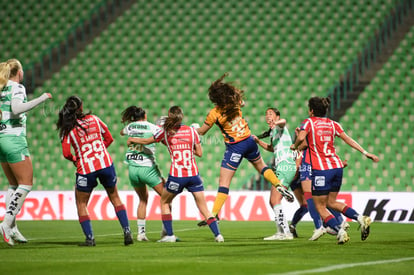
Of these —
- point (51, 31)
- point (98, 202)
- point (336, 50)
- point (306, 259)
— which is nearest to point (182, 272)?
point (306, 259)

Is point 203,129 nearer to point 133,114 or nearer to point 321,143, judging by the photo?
point 133,114

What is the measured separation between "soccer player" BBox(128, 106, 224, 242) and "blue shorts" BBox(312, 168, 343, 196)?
57.3 inches

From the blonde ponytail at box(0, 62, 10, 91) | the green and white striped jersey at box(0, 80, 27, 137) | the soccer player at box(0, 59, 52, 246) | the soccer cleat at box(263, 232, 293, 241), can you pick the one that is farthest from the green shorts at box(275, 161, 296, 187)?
the blonde ponytail at box(0, 62, 10, 91)

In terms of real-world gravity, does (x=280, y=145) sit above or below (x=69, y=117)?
below

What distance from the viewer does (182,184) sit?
29.9ft

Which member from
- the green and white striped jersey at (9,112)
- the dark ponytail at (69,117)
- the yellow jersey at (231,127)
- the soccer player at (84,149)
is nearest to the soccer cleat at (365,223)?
the yellow jersey at (231,127)

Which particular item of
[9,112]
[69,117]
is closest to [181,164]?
[69,117]

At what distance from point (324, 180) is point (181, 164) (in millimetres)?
1927

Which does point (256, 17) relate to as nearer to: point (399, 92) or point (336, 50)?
point (336, 50)

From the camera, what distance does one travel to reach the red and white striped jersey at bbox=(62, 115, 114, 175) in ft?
27.9

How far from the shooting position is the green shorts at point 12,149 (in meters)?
8.64

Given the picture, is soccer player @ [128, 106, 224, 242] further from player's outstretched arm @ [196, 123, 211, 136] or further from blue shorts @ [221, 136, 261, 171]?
blue shorts @ [221, 136, 261, 171]

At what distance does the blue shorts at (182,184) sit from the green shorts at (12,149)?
1.95 meters

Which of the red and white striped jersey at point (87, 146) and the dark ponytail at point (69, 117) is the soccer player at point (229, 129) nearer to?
the red and white striped jersey at point (87, 146)
